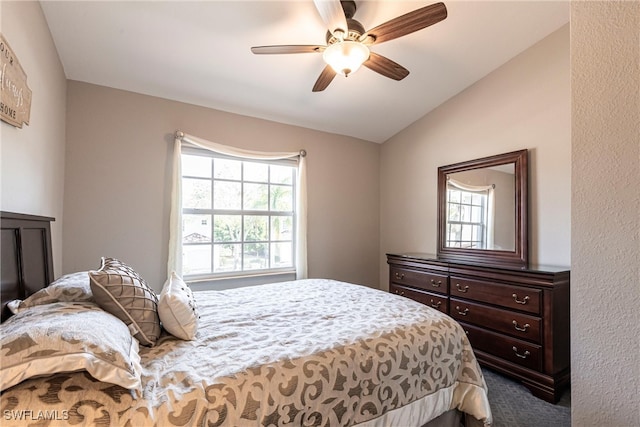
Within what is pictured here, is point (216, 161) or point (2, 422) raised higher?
point (216, 161)

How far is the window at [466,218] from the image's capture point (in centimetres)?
311

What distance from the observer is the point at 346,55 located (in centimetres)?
187

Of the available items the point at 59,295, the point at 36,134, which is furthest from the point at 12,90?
the point at 59,295

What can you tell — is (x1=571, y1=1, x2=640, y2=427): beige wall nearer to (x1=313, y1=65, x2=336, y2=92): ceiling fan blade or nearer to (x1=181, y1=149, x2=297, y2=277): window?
(x1=313, y1=65, x2=336, y2=92): ceiling fan blade

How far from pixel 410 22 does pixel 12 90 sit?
202 cm

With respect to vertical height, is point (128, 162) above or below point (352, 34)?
below

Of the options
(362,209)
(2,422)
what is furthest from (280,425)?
(362,209)

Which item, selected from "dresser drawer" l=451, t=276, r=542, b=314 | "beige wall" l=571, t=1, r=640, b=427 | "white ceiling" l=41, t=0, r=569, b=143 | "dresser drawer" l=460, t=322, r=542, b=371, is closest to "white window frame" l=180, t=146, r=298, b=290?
"white ceiling" l=41, t=0, r=569, b=143

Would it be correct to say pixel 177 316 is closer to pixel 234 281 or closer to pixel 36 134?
pixel 36 134

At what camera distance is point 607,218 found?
1032 mm

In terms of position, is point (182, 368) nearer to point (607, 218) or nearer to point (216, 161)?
point (607, 218)

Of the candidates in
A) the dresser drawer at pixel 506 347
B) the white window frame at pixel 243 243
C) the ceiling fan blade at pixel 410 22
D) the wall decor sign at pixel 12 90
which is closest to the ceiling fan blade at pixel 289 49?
the ceiling fan blade at pixel 410 22

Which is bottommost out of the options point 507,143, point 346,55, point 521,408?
point 521,408

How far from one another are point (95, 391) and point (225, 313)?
0.91 m
